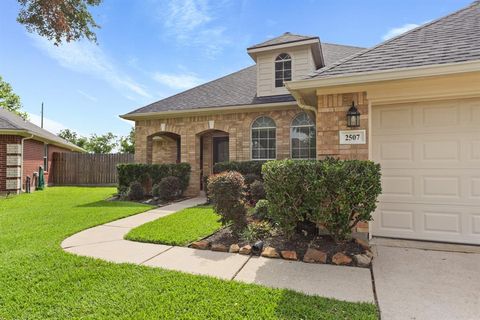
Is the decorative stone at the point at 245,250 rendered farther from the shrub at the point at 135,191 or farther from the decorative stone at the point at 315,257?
the shrub at the point at 135,191

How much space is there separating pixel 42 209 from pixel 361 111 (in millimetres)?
8889

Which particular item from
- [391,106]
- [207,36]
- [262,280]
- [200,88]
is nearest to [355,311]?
[262,280]

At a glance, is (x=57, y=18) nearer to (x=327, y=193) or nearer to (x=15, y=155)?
(x=327, y=193)

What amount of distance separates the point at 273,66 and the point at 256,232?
7623 millimetres

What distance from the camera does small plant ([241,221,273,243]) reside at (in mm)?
4625

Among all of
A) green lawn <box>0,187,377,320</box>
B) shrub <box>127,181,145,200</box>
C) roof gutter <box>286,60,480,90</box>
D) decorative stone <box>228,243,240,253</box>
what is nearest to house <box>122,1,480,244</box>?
roof gutter <box>286,60,480,90</box>

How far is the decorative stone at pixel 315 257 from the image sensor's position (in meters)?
3.72

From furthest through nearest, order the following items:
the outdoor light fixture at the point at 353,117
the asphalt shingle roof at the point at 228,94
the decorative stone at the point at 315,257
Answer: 1. the asphalt shingle roof at the point at 228,94
2. the outdoor light fixture at the point at 353,117
3. the decorative stone at the point at 315,257

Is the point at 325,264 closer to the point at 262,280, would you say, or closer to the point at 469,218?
the point at 262,280

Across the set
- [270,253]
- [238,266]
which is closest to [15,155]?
[238,266]

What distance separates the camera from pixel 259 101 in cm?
1023

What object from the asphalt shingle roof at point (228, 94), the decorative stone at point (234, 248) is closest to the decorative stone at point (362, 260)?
the decorative stone at point (234, 248)

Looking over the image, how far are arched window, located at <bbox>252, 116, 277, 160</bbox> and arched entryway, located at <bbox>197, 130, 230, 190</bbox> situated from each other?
189 cm

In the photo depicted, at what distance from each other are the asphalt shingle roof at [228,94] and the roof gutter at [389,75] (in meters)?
5.20
